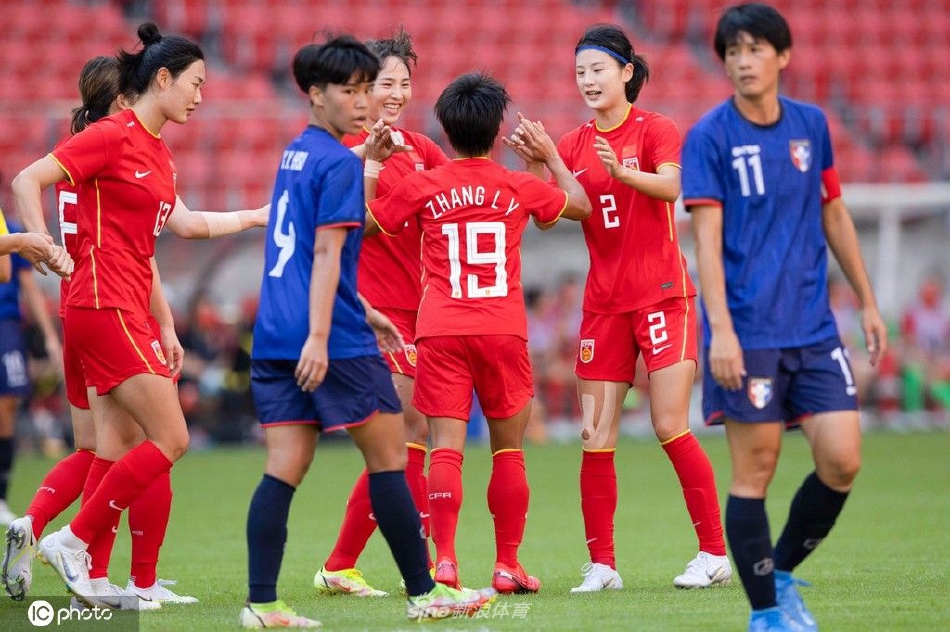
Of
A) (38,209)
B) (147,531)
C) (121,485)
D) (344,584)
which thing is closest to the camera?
(38,209)

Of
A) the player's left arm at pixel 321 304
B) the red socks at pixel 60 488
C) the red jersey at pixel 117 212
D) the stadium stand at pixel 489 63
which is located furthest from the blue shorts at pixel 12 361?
the stadium stand at pixel 489 63

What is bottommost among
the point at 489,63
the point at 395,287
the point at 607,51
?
the point at 395,287

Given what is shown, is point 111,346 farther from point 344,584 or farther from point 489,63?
point 489,63

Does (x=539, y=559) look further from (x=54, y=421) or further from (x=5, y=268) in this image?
(x=54, y=421)

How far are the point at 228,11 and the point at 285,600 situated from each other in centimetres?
1540

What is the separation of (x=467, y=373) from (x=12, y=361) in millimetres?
5323

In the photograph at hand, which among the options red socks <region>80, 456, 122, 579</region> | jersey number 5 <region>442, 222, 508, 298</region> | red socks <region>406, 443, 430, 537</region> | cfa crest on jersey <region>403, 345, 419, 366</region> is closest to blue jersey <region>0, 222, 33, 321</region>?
red socks <region>80, 456, 122, 579</region>

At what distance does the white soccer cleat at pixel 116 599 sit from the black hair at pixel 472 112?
2484mm

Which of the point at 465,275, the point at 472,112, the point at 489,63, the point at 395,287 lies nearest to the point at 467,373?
the point at 465,275

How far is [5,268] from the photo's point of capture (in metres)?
7.36

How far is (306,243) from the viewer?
17.3 ft

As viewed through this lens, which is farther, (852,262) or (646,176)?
(646,176)

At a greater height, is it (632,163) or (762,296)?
(632,163)

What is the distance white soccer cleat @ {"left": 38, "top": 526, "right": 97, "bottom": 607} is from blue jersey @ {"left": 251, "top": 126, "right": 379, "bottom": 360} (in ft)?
4.38
